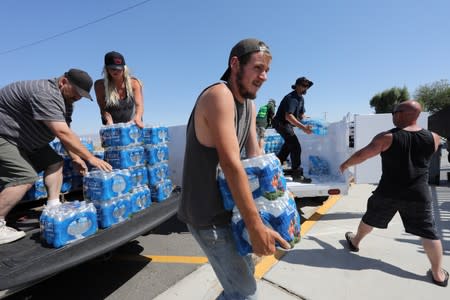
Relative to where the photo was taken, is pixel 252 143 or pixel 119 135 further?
pixel 119 135

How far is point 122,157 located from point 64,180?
47.8 inches

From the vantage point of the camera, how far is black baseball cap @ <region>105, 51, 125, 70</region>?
354 centimetres

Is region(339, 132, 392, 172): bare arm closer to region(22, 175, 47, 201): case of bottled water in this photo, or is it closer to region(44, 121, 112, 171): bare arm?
region(44, 121, 112, 171): bare arm

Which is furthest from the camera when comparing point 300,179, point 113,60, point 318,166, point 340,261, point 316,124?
point 318,166

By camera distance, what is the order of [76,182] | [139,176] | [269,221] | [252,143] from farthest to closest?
[76,182] → [139,176] → [252,143] → [269,221]

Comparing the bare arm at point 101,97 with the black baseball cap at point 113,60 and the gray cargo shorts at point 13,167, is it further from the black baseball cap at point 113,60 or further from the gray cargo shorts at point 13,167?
the gray cargo shorts at point 13,167

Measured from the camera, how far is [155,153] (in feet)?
12.9

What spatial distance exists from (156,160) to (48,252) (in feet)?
6.02

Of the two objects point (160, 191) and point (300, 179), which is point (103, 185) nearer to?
point (160, 191)

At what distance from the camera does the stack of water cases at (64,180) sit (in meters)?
3.69

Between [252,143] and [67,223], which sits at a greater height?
[252,143]

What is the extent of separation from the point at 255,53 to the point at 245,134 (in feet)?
1.66

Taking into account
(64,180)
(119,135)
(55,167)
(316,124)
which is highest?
(119,135)

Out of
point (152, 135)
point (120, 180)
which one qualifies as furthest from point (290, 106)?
point (120, 180)
